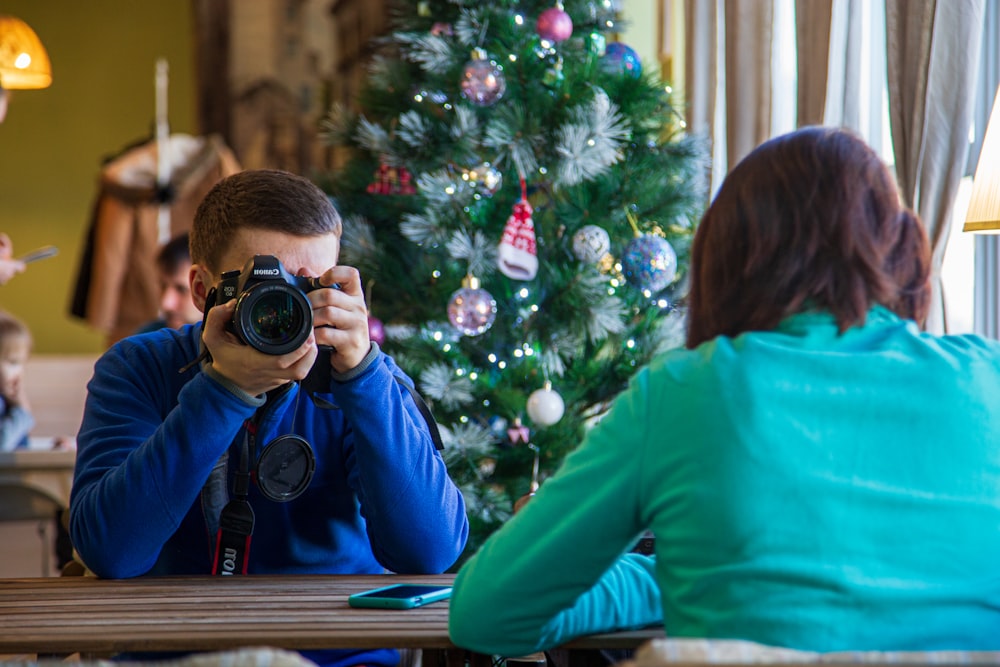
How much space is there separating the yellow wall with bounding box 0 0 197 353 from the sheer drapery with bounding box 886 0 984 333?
6609mm

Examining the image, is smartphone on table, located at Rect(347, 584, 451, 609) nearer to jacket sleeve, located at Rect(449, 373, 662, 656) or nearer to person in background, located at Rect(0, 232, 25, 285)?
jacket sleeve, located at Rect(449, 373, 662, 656)

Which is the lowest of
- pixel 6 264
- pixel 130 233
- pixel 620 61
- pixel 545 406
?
pixel 130 233

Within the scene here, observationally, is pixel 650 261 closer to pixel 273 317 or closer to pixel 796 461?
pixel 273 317

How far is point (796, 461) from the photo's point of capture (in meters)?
0.89

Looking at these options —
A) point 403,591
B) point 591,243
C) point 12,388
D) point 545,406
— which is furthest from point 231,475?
point 12,388

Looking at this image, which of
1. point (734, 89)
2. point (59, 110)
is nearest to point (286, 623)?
point (734, 89)

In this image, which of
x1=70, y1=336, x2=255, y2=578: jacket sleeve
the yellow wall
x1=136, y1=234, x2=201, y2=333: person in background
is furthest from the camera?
the yellow wall

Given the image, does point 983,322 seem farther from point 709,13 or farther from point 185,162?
point 185,162

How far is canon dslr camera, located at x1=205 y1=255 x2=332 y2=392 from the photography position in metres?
1.28

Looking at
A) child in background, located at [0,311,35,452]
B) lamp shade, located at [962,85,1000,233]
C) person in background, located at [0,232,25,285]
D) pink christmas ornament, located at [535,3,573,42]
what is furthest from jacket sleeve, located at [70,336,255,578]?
child in background, located at [0,311,35,452]

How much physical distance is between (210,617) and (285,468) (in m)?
0.29

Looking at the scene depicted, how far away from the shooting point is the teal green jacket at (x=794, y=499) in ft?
2.89

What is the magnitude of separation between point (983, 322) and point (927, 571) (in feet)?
5.08

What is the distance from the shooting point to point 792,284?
954 millimetres
